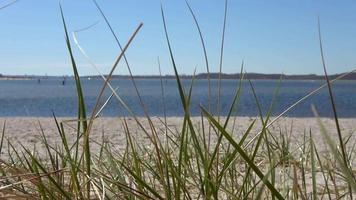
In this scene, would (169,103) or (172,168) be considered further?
(169,103)

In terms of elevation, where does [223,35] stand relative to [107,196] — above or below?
above

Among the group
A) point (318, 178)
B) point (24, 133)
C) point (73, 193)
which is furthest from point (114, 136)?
point (73, 193)

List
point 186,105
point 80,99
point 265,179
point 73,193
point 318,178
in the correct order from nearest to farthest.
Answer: point 265,179
point 186,105
point 80,99
point 73,193
point 318,178

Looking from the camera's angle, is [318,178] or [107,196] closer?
[107,196]

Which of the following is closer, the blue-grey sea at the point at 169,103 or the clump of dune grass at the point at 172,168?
the clump of dune grass at the point at 172,168

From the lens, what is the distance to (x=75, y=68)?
849 millimetres

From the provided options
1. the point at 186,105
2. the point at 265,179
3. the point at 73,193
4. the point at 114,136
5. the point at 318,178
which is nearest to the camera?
the point at 265,179

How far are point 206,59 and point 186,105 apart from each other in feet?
0.62

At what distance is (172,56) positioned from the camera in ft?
2.69

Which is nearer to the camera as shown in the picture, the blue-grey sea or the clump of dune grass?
the clump of dune grass

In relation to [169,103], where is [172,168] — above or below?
below

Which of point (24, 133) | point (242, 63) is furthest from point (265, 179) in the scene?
point (24, 133)

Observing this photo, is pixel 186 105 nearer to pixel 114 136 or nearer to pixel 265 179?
pixel 265 179

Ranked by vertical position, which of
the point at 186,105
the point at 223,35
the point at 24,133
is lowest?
the point at 24,133
